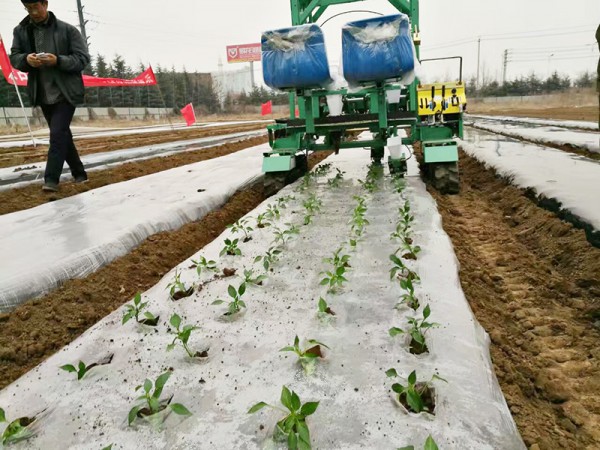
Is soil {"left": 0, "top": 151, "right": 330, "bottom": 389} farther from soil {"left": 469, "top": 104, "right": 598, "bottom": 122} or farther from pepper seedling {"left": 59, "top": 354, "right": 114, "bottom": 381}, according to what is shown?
soil {"left": 469, "top": 104, "right": 598, "bottom": 122}

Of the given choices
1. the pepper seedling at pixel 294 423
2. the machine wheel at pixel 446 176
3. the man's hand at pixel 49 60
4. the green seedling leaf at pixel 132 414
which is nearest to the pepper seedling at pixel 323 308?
the pepper seedling at pixel 294 423

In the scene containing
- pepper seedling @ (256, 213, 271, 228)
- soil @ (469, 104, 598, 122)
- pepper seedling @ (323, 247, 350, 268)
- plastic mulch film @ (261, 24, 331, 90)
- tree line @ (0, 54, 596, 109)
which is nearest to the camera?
pepper seedling @ (323, 247, 350, 268)

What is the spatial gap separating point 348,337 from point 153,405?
814 millimetres

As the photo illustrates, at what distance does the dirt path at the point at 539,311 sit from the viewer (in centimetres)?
160

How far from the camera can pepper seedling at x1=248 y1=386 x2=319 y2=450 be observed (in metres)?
1.25

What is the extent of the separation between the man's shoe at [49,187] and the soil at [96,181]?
0.07 m

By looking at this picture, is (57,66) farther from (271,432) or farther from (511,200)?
(511,200)

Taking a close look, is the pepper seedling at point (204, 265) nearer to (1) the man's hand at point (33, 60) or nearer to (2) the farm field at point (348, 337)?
(2) the farm field at point (348, 337)

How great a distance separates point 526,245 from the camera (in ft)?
11.6

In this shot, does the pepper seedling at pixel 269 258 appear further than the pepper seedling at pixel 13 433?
Yes

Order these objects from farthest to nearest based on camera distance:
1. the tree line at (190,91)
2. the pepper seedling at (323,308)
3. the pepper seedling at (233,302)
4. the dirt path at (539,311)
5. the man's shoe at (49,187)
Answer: the tree line at (190,91) → the man's shoe at (49,187) → the pepper seedling at (233,302) → the pepper seedling at (323,308) → the dirt path at (539,311)

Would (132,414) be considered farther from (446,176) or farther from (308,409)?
(446,176)

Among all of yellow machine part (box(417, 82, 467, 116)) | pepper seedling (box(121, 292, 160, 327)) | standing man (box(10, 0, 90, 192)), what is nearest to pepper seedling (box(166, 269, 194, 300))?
pepper seedling (box(121, 292, 160, 327))

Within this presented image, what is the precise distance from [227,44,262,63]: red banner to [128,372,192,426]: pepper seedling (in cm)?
6035
